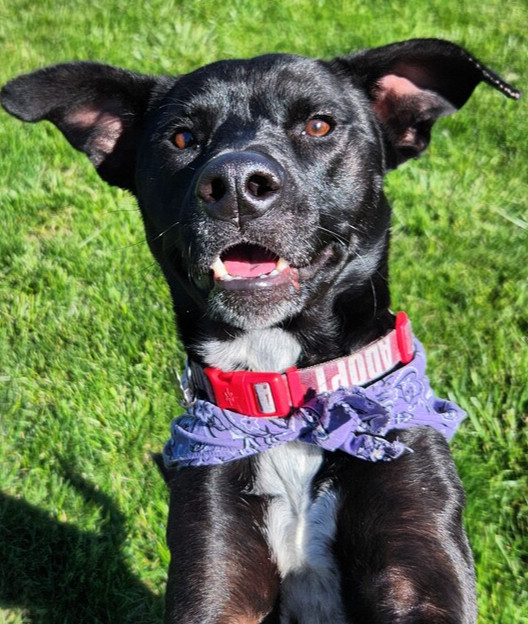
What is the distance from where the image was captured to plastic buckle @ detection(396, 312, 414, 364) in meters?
2.79

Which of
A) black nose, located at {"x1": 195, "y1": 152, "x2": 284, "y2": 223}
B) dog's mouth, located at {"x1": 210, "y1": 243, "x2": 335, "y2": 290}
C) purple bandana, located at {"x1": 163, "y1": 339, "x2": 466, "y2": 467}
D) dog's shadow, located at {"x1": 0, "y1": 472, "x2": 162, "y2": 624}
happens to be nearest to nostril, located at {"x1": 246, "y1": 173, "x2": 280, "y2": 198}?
black nose, located at {"x1": 195, "y1": 152, "x2": 284, "y2": 223}

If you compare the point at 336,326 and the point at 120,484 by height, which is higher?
the point at 336,326

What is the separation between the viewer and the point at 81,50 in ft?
20.7

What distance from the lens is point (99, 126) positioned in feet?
10.6

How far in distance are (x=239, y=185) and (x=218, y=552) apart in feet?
3.55

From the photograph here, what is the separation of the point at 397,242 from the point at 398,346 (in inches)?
76.4

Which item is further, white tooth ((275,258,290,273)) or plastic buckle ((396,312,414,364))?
plastic buckle ((396,312,414,364))

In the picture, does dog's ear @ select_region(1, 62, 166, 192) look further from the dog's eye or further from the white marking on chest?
the white marking on chest

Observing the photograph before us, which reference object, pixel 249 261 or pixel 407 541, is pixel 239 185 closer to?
pixel 249 261

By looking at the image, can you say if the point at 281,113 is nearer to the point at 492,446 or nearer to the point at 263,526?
the point at 263,526

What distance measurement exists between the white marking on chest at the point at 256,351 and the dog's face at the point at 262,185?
0.76 feet

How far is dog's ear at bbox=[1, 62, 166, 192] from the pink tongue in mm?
789

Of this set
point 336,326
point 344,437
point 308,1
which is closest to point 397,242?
point 336,326

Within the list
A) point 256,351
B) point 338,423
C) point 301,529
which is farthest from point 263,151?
point 301,529
